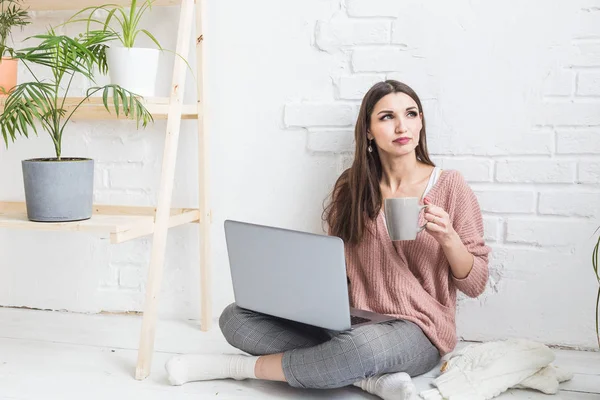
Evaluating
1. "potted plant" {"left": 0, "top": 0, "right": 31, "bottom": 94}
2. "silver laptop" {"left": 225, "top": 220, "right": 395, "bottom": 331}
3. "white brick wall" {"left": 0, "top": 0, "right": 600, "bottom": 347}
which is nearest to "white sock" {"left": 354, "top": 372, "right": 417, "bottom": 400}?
"silver laptop" {"left": 225, "top": 220, "right": 395, "bottom": 331}

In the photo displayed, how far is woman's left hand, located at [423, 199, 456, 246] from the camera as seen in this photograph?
1453 millimetres

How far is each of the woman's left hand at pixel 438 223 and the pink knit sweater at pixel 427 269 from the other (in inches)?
4.6

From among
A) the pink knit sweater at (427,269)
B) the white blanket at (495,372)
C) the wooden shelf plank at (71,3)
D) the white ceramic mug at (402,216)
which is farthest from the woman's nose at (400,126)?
the wooden shelf plank at (71,3)

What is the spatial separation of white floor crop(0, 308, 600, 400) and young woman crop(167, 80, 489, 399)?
0.04 m

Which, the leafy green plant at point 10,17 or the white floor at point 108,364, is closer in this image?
the white floor at point 108,364

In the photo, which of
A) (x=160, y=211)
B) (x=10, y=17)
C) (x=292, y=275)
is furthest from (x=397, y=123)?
(x=10, y=17)

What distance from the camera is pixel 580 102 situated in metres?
1.66

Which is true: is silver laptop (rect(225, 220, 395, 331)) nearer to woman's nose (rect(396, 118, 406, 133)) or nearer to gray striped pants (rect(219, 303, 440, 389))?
gray striped pants (rect(219, 303, 440, 389))

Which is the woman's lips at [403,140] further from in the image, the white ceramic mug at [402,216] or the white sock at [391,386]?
the white sock at [391,386]

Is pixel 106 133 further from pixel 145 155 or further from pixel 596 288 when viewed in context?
pixel 596 288

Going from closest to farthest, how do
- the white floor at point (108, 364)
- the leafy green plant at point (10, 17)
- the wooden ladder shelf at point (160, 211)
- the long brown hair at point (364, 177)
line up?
1. the white floor at point (108, 364)
2. the wooden ladder shelf at point (160, 211)
3. the long brown hair at point (364, 177)
4. the leafy green plant at point (10, 17)

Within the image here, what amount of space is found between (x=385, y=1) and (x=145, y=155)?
78cm

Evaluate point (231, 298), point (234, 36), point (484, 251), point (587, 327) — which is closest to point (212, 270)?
point (231, 298)

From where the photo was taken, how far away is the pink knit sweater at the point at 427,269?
5.17ft
